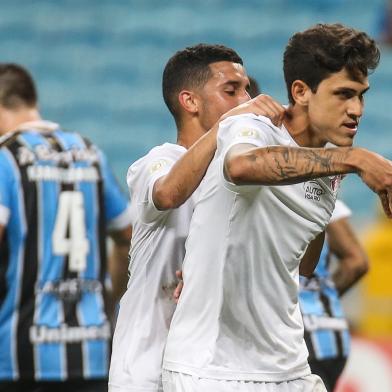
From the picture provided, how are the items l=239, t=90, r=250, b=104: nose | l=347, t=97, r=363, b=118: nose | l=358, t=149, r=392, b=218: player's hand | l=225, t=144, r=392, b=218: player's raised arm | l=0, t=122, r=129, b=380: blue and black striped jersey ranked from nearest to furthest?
1. l=358, t=149, r=392, b=218: player's hand
2. l=225, t=144, r=392, b=218: player's raised arm
3. l=347, t=97, r=363, b=118: nose
4. l=239, t=90, r=250, b=104: nose
5. l=0, t=122, r=129, b=380: blue and black striped jersey

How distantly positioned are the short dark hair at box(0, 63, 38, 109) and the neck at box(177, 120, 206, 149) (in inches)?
67.4

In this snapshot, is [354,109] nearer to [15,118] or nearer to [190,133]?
[190,133]

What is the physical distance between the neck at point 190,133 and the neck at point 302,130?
Answer: 23.6 inches

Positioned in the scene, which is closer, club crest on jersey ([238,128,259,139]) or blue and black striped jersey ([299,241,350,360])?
club crest on jersey ([238,128,259,139])

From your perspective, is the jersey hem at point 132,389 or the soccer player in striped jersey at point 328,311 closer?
the jersey hem at point 132,389

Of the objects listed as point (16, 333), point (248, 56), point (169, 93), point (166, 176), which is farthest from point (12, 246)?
point (248, 56)

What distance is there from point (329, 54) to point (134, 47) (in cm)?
911

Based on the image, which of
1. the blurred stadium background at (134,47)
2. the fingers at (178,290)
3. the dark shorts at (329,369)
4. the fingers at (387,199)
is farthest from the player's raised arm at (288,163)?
the blurred stadium background at (134,47)

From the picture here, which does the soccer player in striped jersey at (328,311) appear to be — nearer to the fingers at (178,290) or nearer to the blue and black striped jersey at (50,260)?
the blue and black striped jersey at (50,260)

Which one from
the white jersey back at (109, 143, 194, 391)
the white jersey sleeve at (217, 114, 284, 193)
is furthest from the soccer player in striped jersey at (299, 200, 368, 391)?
the white jersey sleeve at (217, 114, 284, 193)

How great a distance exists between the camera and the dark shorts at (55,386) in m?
5.30

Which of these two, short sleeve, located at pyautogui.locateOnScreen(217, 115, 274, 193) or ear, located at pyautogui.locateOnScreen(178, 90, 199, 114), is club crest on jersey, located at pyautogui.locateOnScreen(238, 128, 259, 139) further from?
ear, located at pyautogui.locateOnScreen(178, 90, 199, 114)

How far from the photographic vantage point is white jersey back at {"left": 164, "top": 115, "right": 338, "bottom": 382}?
3348mm

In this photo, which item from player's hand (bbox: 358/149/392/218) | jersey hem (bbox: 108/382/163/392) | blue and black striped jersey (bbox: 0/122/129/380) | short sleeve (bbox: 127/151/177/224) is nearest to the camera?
player's hand (bbox: 358/149/392/218)
